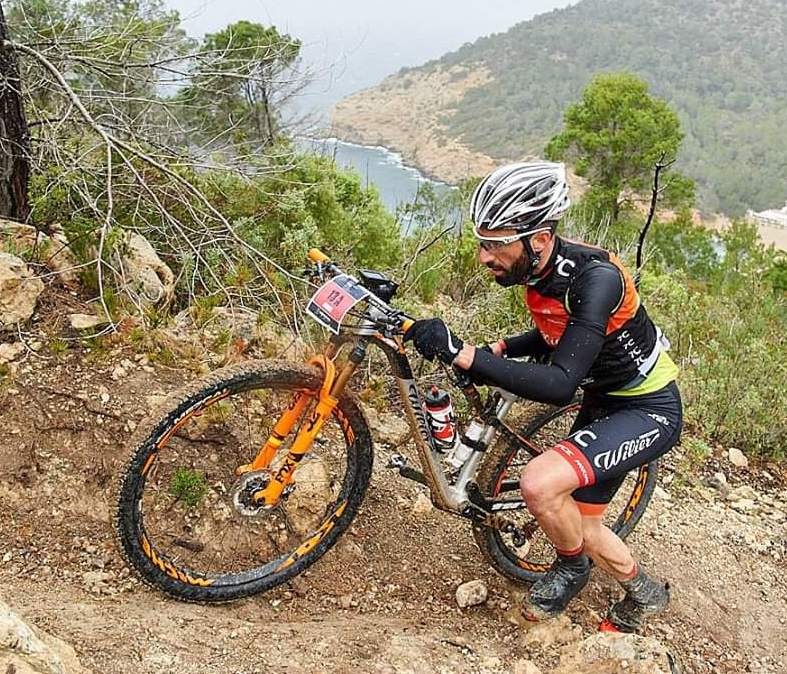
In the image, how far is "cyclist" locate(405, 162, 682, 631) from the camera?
2.84 metres

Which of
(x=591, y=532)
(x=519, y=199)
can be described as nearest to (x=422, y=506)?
(x=591, y=532)

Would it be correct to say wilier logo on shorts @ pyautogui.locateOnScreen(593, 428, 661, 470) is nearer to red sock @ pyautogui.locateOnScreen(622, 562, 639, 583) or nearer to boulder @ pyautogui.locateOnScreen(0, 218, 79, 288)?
red sock @ pyautogui.locateOnScreen(622, 562, 639, 583)

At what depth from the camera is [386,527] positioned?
160 inches

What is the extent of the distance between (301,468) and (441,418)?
900 millimetres

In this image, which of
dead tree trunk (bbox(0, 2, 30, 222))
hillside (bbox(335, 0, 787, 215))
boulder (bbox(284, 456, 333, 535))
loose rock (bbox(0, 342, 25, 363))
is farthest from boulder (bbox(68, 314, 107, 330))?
hillside (bbox(335, 0, 787, 215))

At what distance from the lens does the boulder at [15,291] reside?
4.30 m

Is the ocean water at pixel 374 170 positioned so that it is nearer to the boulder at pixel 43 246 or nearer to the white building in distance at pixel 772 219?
the boulder at pixel 43 246

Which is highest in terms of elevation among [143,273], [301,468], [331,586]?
[143,273]

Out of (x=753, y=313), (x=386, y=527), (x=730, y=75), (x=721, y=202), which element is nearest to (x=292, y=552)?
(x=386, y=527)

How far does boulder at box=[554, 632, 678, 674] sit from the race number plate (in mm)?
1813

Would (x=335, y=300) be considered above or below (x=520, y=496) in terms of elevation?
above

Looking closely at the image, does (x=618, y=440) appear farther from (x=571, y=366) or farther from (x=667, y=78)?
(x=667, y=78)

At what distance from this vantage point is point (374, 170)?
13.6 meters

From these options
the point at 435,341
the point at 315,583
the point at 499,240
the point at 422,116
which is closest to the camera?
the point at 435,341
